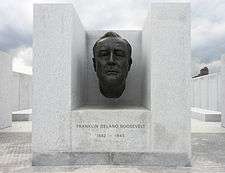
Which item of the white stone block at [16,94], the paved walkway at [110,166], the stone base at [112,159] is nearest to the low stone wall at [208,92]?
the paved walkway at [110,166]

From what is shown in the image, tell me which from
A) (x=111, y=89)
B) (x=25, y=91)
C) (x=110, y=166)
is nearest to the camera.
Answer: (x=110, y=166)

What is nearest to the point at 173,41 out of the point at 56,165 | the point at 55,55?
the point at 55,55

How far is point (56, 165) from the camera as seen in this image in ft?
20.1

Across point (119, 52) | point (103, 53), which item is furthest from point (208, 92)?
point (103, 53)

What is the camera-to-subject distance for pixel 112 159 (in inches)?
243

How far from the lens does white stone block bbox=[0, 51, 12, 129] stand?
1217 centimetres

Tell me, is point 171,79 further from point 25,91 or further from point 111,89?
point 25,91

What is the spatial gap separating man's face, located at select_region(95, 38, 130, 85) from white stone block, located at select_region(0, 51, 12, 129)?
270 inches

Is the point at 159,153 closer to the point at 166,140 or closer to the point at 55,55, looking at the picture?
the point at 166,140

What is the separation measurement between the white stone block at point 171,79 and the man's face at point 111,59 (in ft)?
2.88

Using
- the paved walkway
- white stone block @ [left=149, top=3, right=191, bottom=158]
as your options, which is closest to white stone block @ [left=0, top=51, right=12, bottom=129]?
the paved walkway

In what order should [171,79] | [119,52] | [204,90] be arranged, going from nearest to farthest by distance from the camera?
[171,79] → [119,52] → [204,90]

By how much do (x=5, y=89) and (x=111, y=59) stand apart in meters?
7.47

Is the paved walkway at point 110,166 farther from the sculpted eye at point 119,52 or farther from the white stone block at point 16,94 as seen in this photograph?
the white stone block at point 16,94
